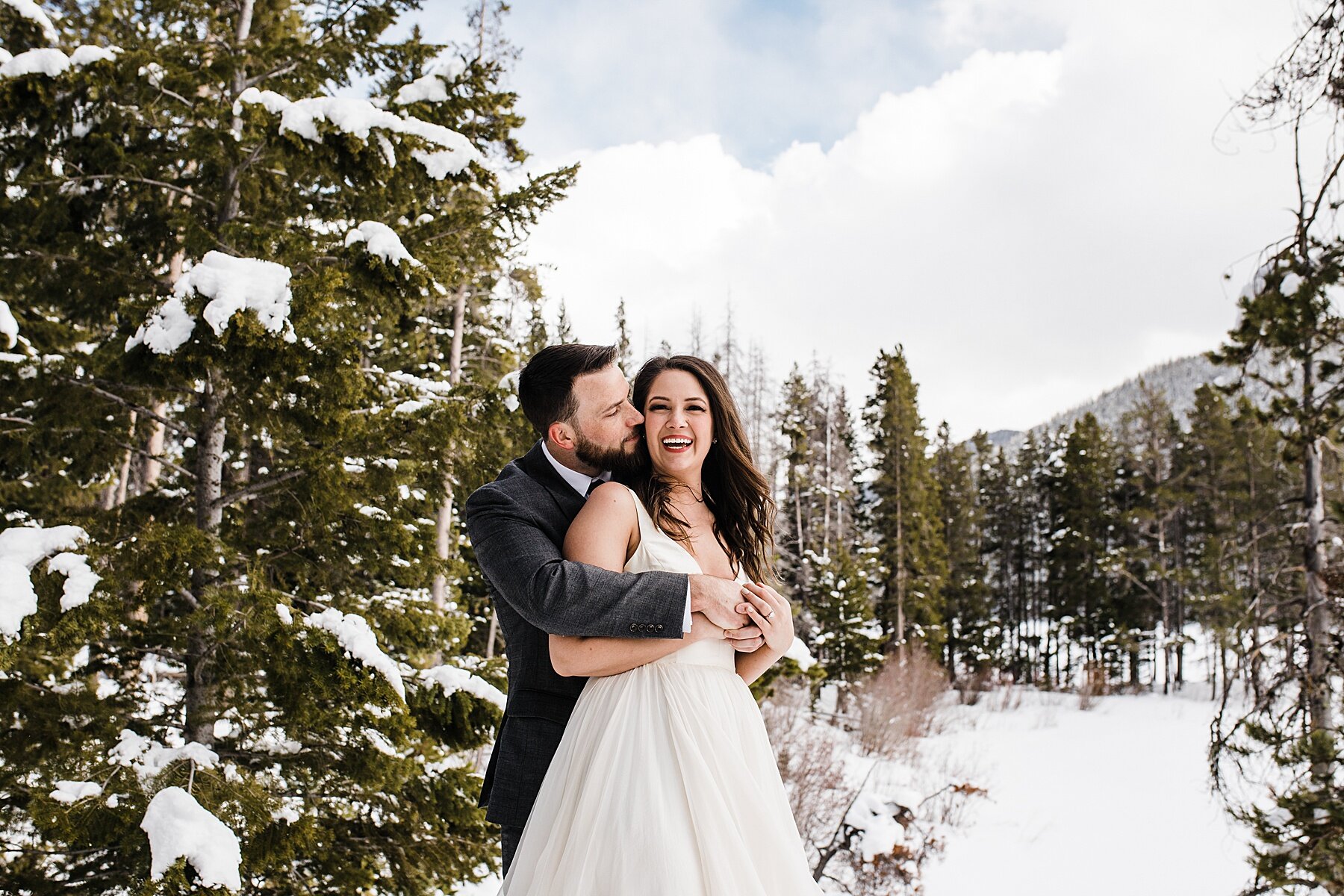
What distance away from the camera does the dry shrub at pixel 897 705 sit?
57.8 ft

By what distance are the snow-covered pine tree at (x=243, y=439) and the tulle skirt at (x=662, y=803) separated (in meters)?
2.43

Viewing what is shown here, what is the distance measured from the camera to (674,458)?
2592 millimetres

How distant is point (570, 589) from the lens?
2.01 metres

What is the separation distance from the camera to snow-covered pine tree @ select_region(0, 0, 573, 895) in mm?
4289

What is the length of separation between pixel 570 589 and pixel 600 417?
67 centimetres

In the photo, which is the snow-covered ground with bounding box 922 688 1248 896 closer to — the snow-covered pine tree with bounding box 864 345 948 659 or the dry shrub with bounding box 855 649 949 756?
the dry shrub with bounding box 855 649 949 756

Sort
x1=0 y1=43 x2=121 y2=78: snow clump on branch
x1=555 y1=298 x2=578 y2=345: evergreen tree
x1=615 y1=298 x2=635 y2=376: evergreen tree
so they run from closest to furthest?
x1=0 y1=43 x2=121 y2=78: snow clump on branch
x1=555 y1=298 x2=578 y2=345: evergreen tree
x1=615 y1=298 x2=635 y2=376: evergreen tree

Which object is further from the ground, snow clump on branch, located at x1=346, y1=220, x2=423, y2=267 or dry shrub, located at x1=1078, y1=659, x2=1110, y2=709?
snow clump on branch, located at x1=346, y1=220, x2=423, y2=267

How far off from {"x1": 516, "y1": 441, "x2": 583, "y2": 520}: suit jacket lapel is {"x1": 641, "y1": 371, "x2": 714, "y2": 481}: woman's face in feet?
0.96

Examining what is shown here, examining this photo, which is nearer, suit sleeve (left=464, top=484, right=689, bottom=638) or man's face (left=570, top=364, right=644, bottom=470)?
suit sleeve (left=464, top=484, right=689, bottom=638)

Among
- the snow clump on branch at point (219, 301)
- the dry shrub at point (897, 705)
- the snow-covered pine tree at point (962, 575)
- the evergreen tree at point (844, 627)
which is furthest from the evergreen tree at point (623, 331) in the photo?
the snow clump on branch at point (219, 301)

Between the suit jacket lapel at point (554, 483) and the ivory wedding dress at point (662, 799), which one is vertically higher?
the suit jacket lapel at point (554, 483)

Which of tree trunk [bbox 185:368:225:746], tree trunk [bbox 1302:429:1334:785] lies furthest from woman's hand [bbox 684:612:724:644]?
tree trunk [bbox 1302:429:1334:785]

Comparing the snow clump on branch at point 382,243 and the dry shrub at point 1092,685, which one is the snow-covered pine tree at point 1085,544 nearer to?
the dry shrub at point 1092,685
